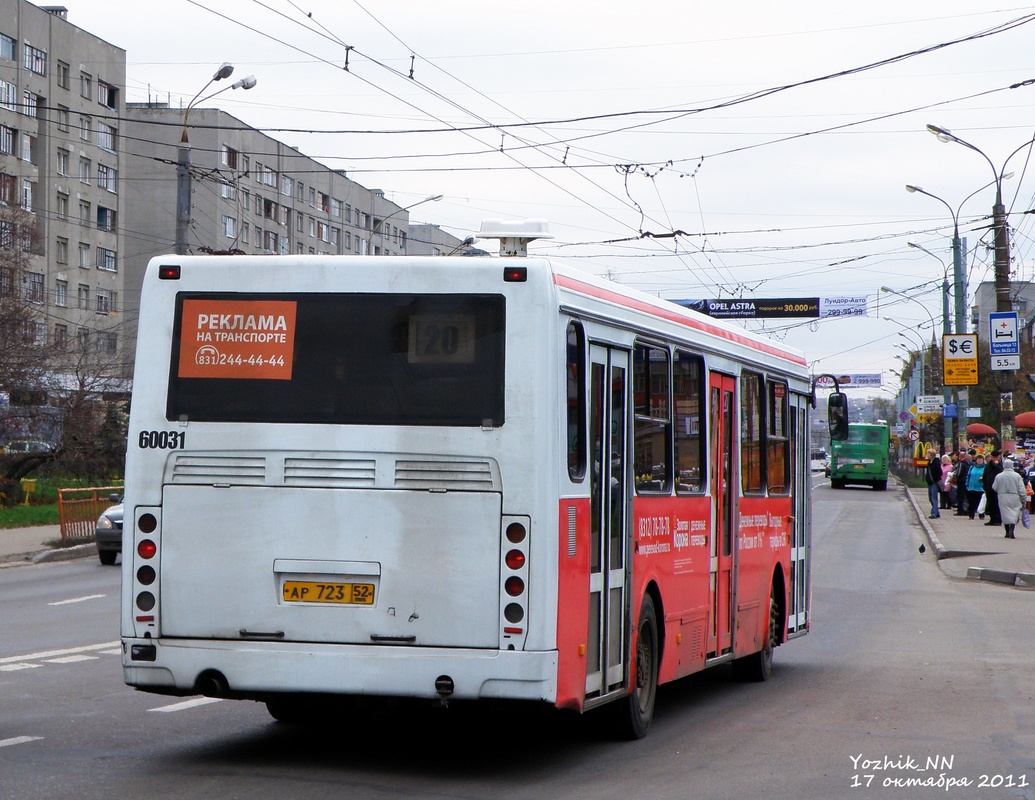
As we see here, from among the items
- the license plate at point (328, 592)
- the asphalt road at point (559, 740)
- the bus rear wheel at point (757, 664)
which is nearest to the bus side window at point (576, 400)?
the license plate at point (328, 592)

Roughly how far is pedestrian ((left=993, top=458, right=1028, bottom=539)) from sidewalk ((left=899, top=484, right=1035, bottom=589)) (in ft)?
1.69

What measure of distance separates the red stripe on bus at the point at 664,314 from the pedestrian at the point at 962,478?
92.5 ft

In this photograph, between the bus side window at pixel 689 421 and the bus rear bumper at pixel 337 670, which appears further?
the bus side window at pixel 689 421

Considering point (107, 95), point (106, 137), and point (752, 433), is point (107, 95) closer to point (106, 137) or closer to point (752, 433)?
point (106, 137)

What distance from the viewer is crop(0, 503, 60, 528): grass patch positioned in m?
31.5

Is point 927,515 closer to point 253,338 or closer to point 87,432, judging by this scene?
point 87,432

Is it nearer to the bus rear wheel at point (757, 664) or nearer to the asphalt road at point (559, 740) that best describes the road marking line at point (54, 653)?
the asphalt road at point (559, 740)

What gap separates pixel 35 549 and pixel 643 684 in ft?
64.1

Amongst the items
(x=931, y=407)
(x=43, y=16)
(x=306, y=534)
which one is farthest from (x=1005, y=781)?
(x=43, y=16)

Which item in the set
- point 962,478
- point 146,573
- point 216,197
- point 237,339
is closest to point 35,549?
point 146,573

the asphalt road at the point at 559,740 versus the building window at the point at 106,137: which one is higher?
the building window at the point at 106,137

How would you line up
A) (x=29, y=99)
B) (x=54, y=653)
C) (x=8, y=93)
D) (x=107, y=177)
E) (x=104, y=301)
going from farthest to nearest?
(x=104, y=301) → (x=107, y=177) → (x=29, y=99) → (x=8, y=93) → (x=54, y=653)

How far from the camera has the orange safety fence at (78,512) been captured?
27.0 meters

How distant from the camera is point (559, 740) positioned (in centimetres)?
846
